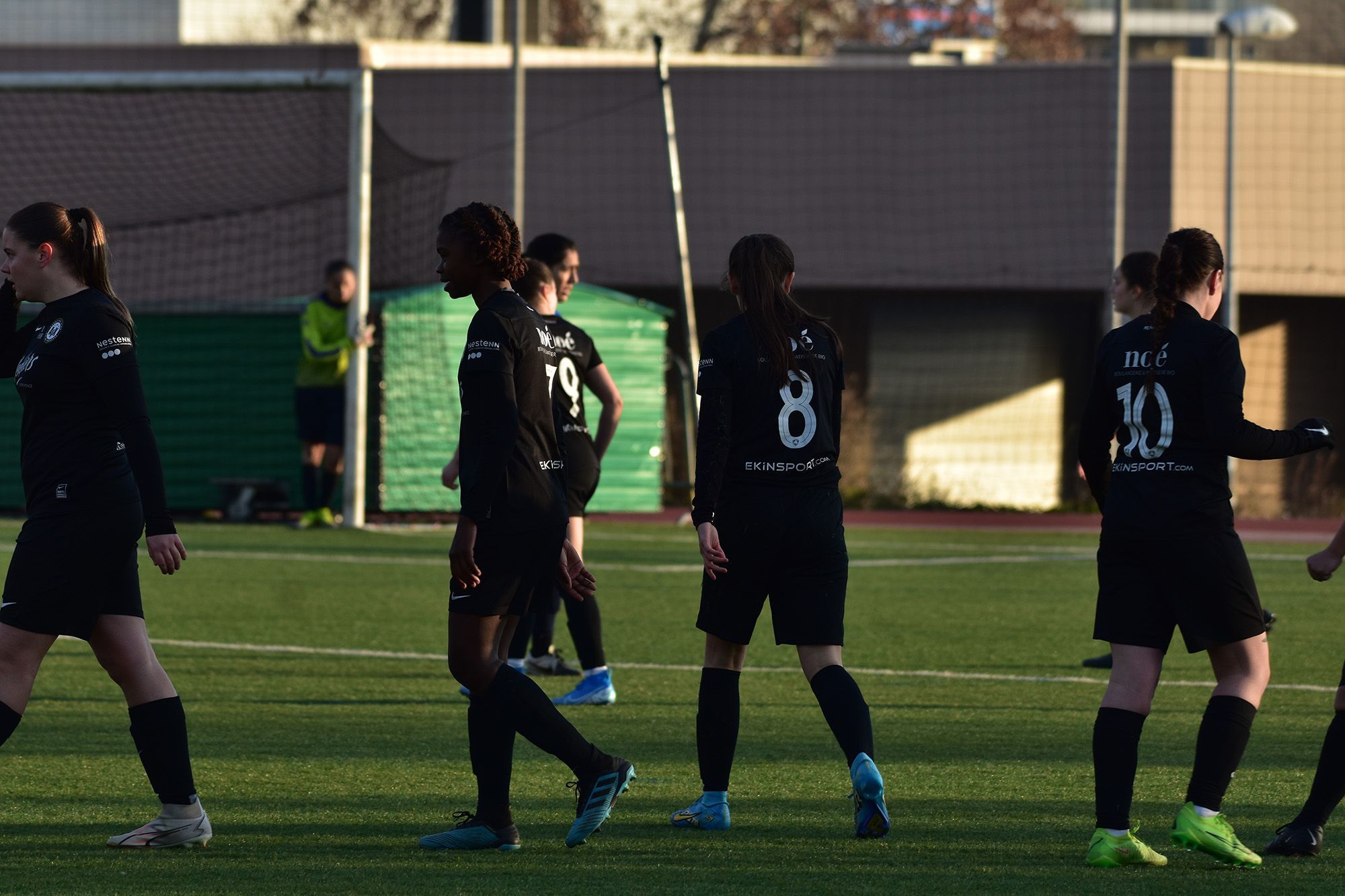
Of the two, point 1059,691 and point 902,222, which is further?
point 902,222

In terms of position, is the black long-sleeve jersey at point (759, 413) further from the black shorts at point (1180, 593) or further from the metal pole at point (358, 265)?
the metal pole at point (358, 265)

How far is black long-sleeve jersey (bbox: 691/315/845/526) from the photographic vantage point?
550 cm

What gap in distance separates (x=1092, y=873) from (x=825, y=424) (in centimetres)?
154

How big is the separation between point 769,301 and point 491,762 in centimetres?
161

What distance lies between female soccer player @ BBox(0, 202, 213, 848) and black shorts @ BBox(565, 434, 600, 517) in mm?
3173

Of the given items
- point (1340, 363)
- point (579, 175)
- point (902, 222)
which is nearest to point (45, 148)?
point (579, 175)

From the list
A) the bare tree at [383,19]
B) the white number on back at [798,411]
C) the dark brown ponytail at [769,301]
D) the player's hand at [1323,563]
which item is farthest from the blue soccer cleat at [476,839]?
the bare tree at [383,19]

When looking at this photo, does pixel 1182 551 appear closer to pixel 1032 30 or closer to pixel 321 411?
pixel 321 411

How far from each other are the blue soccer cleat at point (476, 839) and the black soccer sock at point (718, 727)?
688mm

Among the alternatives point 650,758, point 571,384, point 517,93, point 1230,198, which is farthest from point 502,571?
point 1230,198

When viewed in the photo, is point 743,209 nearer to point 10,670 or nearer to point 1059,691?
point 1059,691

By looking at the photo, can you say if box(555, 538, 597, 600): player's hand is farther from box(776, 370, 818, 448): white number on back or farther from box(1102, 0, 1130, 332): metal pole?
box(1102, 0, 1130, 332): metal pole

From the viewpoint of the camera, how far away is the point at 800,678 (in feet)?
30.0

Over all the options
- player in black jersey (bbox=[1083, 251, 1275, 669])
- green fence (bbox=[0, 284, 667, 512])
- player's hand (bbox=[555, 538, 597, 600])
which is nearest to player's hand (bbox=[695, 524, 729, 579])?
player's hand (bbox=[555, 538, 597, 600])
